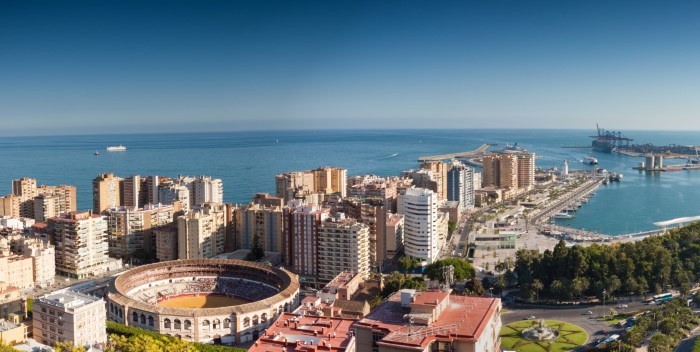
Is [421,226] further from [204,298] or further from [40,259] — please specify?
[40,259]

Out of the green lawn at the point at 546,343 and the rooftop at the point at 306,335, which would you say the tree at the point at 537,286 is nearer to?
the green lawn at the point at 546,343

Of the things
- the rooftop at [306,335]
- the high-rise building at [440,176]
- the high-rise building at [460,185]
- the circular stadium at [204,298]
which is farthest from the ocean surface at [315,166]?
the rooftop at [306,335]

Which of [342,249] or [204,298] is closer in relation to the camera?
[204,298]

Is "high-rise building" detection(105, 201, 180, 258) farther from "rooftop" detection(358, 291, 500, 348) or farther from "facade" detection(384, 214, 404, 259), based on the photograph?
"rooftop" detection(358, 291, 500, 348)

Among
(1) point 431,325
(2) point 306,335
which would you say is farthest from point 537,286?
(1) point 431,325

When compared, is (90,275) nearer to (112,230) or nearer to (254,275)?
(112,230)

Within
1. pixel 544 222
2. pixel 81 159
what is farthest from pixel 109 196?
pixel 81 159

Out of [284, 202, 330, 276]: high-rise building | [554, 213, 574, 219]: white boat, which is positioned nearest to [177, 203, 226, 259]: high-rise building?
[284, 202, 330, 276]: high-rise building
